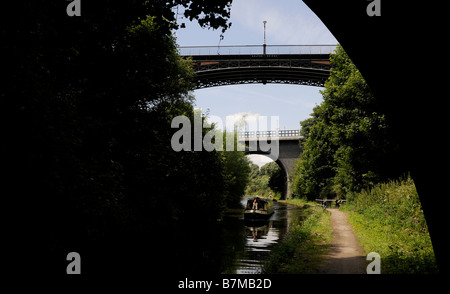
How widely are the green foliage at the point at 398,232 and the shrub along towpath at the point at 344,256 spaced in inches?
16.6

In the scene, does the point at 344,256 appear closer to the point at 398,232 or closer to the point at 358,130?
the point at 398,232

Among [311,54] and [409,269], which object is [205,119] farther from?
[311,54]

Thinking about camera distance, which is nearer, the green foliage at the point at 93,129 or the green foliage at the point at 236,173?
the green foliage at the point at 93,129

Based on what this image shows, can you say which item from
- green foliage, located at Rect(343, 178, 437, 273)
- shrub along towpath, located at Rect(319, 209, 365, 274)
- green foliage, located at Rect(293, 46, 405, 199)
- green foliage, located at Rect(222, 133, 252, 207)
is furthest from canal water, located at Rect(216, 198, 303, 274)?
green foliage, located at Rect(222, 133, 252, 207)

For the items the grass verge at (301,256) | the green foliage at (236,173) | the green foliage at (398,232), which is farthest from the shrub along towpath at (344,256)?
the green foliage at (236,173)

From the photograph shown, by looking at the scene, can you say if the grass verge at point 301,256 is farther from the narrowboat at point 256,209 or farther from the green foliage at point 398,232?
the narrowboat at point 256,209

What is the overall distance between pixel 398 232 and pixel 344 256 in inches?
136

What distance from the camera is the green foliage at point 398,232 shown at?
8.03 meters

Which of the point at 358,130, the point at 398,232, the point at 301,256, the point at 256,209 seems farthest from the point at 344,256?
the point at 256,209

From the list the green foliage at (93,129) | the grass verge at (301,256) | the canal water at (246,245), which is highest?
the green foliage at (93,129)

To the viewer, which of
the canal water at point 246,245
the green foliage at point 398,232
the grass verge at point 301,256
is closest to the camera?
the green foliage at point 398,232

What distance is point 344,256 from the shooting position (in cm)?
982

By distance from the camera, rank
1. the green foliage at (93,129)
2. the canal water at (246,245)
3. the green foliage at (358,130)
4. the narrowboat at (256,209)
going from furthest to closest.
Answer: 1. the narrowboat at (256,209)
2. the green foliage at (358,130)
3. the canal water at (246,245)
4. the green foliage at (93,129)

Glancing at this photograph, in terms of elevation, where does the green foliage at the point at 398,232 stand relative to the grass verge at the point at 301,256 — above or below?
above
